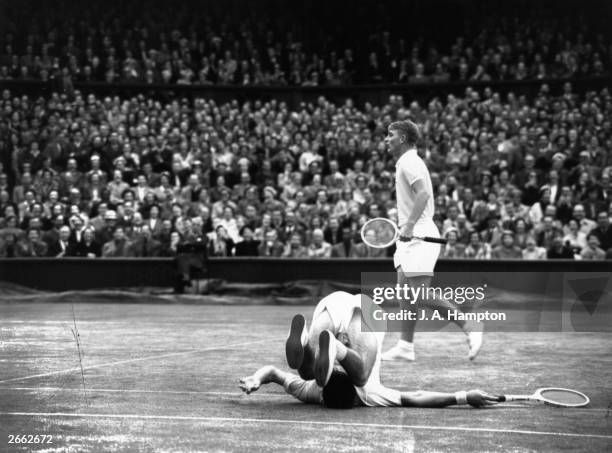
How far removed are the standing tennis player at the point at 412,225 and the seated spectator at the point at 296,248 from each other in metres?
9.65

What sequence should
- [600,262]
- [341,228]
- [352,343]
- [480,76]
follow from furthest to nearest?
[480,76], [341,228], [600,262], [352,343]

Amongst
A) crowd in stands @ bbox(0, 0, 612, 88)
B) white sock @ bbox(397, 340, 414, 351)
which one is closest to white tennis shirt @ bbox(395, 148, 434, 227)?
white sock @ bbox(397, 340, 414, 351)

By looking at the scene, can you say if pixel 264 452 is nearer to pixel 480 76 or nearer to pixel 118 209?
pixel 118 209

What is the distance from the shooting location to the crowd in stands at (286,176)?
61.9 ft

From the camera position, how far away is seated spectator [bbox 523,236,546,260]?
17.6 meters

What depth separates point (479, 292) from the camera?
17047 millimetres

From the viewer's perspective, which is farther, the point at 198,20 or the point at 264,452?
the point at 198,20

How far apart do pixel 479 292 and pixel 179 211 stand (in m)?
6.48

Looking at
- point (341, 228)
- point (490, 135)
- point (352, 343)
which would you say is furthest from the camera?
point (490, 135)

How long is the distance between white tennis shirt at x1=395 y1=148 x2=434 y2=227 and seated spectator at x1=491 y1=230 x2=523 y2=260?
856 cm

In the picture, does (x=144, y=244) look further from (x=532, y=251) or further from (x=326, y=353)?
(x=326, y=353)

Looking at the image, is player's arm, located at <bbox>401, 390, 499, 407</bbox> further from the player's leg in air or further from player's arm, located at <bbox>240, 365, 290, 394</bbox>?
player's arm, located at <bbox>240, 365, 290, 394</bbox>

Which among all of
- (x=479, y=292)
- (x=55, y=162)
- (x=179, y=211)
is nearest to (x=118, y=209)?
(x=179, y=211)

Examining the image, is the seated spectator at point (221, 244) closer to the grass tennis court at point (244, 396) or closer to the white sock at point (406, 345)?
the grass tennis court at point (244, 396)
